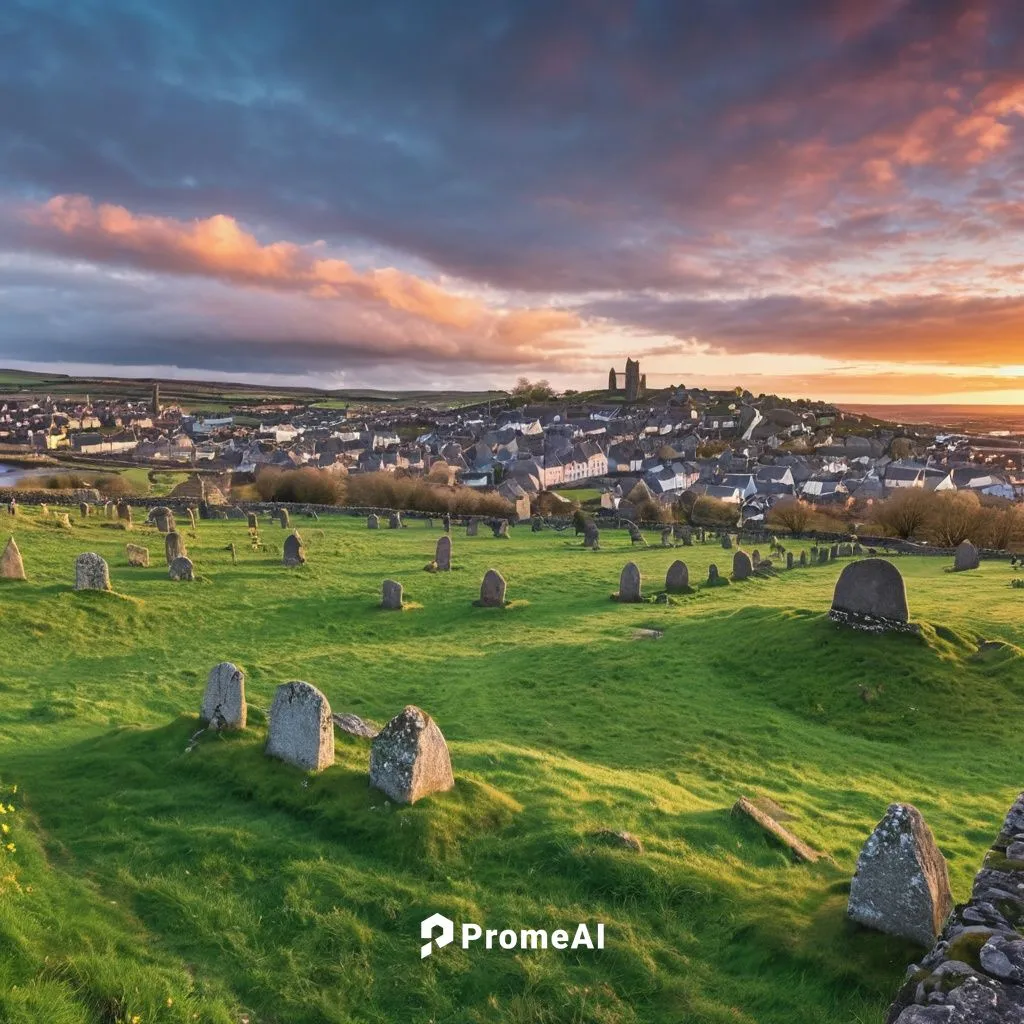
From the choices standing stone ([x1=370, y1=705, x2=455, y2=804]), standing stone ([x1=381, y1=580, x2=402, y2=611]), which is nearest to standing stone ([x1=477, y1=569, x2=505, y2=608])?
standing stone ([x1=381, y1=580, x2=402, y2=611])

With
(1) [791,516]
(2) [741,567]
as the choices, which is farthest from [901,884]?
(1) [791,516]

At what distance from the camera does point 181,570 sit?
28.4 metres

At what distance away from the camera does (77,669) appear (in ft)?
61.7

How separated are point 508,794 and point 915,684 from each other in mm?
12315

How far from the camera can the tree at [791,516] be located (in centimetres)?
6153

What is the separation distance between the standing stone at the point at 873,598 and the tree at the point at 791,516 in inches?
1656

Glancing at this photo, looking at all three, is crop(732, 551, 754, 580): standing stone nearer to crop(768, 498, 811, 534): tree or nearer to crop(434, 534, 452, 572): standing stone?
crop(434, 534, 452, 572): standing stone

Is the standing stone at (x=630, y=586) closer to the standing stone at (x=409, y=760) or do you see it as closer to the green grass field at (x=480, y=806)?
the green grass field at (x=480, y=806)

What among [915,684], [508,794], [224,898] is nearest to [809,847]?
[508,794]

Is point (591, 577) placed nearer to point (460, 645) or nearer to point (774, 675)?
point (460, 645)

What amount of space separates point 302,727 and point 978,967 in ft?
29.2

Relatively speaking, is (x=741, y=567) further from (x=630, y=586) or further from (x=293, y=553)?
(x=293, y=553)
